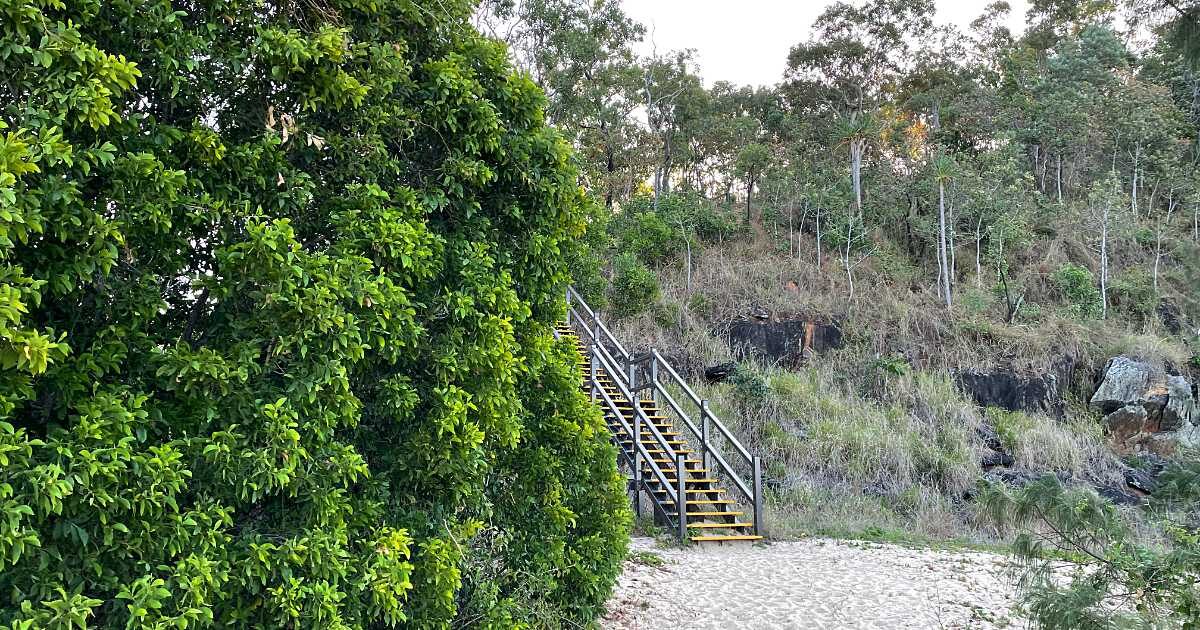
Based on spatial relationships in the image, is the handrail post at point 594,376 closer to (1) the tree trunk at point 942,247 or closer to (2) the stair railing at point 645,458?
(2) the stair railing at point 645,458

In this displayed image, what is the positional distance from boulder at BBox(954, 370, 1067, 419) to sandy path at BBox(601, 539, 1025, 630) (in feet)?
28.3

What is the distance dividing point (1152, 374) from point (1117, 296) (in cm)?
490

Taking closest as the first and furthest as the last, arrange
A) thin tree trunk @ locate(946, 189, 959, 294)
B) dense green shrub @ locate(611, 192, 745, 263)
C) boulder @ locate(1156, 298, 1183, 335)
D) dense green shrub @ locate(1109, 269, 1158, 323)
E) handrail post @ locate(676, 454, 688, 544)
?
handrail post @ locate(676, 454, 688, 544) → boulder @ locate(1156, 298, 1183, 335) → dense green shrub @ locate(1109, 269, 1158, 323) → dense green shrub @ locate(611, 192, 745, 263) → thin tree trunk @ locate(946, 189, 959, 294)

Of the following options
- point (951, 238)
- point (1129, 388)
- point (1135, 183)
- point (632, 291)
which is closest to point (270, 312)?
point (632, 291)

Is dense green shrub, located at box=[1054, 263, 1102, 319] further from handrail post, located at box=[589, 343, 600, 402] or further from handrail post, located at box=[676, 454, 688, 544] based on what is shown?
handrail post, located at box=[676, 454, 688, 544]

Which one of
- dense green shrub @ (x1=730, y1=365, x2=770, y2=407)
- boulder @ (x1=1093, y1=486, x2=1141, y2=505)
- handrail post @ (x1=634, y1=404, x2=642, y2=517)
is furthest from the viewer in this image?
dense green shrub @ (x1=730, y1=365, x2=770, y2=407)

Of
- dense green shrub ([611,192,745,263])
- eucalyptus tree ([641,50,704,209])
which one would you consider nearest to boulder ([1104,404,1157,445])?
dense green shrub ([611,192,745,263])

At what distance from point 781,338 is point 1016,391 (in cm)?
516

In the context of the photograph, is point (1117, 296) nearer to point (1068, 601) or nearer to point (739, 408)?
point (739, 408)

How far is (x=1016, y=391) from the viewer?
17047 millimetres

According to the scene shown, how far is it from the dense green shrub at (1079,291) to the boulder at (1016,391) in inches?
132

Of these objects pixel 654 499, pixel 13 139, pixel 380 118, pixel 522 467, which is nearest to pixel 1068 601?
pixel 522 467

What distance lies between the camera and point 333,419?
333 cm

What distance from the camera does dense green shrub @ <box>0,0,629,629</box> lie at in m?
2.64
